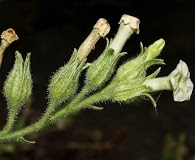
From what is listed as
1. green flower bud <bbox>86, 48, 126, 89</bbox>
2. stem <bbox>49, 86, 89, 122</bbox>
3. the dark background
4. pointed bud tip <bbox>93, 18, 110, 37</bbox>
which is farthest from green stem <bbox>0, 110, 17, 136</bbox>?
the dark background

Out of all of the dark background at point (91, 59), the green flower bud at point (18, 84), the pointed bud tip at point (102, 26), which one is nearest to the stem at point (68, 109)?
the green flower bud at point (18, 84)

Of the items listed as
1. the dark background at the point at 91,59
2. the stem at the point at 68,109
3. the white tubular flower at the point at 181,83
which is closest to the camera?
the white tubular flower at the point at 181,83

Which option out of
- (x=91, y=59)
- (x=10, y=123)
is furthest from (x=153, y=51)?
(x=91, y=59)

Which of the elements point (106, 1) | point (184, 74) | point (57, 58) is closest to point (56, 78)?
point (184, 74)

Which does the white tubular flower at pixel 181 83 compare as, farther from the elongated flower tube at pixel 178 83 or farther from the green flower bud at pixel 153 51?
the green flower bud at pixel 153 51

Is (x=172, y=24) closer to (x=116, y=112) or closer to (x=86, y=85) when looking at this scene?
(x=116, y=112)

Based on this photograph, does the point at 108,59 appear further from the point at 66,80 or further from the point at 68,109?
the point at 68,109
